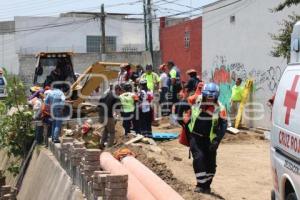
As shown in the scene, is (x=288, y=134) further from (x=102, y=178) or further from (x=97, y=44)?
(x=97, y=44)

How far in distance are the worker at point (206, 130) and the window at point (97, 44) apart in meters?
56.4

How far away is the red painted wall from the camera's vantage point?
1102 inches

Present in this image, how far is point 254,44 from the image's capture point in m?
19.9

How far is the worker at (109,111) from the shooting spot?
45.9ft

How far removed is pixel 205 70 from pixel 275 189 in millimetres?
19013

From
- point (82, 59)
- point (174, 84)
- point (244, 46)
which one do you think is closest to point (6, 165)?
point (174, 84)

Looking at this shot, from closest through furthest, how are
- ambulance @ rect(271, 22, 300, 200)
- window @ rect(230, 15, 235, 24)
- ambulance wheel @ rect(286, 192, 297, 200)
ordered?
1. ambulance @ rect(271, 22, 300, 200)
2. ambulance wheel @ rect(286, 192, 297, 200)
3. window @ rect(230, 15, 235, 24)

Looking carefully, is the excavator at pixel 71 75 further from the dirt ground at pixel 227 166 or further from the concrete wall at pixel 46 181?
the concrete wall at pixel 46 181

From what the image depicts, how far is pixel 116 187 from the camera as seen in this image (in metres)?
7.40

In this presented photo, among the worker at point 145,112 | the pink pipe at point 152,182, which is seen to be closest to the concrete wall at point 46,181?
the pink pipe at point 152,182

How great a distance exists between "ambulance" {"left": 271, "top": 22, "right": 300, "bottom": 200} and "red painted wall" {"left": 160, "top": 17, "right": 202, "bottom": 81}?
2057 centimetres

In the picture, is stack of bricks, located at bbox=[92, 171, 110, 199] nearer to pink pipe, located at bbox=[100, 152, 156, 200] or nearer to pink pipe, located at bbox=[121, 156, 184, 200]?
pink pipe, located at bbox=[100, 152, 156, 200]

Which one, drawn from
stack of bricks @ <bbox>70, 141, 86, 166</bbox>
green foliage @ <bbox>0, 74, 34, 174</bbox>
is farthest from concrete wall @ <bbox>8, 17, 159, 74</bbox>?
stack of bricks @ <bbox>70, 141, 86, 166</bbox>

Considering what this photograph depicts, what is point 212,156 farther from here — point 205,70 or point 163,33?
point 163,33
